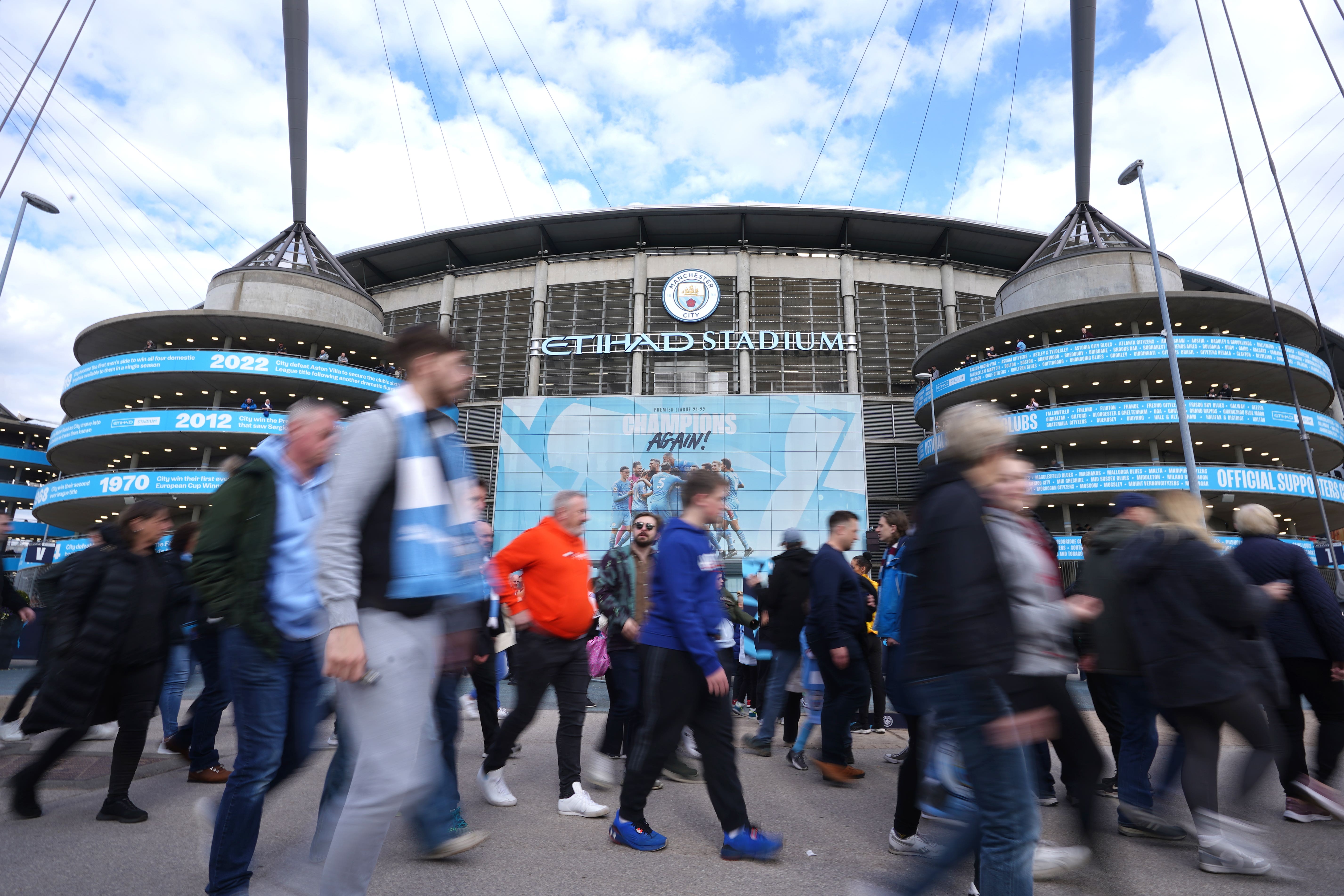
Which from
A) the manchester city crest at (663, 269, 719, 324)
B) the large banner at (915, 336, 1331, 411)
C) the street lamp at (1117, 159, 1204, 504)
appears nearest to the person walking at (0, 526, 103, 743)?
the street lamp at (1117, 159, 1204, 504)

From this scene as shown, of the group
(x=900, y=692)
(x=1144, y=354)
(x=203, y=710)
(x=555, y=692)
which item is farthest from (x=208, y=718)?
(x=1144, y=354)

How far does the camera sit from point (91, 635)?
3.94 m

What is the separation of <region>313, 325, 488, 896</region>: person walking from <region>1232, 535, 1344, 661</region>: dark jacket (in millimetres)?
4367

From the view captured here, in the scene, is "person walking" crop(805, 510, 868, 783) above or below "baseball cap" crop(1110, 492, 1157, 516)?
below

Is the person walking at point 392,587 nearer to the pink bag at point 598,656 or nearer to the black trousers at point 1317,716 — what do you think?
the pink bag at point 598,656

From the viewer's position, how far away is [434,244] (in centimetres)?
3841

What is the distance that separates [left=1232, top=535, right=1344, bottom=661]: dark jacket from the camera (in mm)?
4199

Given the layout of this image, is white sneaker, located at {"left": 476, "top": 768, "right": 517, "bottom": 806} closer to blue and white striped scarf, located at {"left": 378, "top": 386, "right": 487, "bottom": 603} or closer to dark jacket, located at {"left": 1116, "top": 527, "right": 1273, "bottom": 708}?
blue and white striped scarf, located at {"left": 378, "top": 386, "right": 487, "bottom": 603}

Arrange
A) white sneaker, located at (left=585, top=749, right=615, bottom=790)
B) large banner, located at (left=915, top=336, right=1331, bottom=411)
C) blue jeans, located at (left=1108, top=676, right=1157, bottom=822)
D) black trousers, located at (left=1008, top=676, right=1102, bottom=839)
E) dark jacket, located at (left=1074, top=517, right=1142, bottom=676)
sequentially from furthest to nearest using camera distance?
large banner, located at (left=915, top=336, right=1331, bottom=411) → white sneaker, located at (left=585, top=749, right=615, bottom=790) → dark jacket, located at (left=1074, top=517, right=1142, bottom=676) → blue jeans, located at (left=1108, top=676, right=1157, bottom=822) → black trousers, located at (left=1008, top=676, right=1102, bottom=839)

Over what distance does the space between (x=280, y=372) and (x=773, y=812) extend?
3188 centimetres

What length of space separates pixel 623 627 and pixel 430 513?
324cm

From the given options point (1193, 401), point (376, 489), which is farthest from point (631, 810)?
point (1193, 401)

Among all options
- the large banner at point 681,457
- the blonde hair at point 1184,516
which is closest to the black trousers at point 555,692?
the blonde hair at point 1184,516

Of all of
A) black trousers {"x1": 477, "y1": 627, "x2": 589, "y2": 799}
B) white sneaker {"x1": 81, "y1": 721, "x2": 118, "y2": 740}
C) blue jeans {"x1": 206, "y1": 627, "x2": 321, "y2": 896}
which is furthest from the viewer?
white sneaker {"x1": 81, "y1": 721, "x2": 118, "y2": 740}
